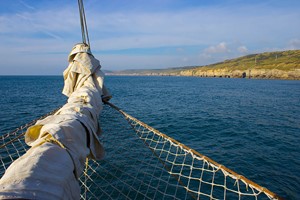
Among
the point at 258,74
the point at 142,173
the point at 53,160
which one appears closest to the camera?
the point at 53,160

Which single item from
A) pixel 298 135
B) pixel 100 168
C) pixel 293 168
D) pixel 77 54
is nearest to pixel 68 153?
pixel 77 54

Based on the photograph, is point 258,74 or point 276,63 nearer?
point 258,74

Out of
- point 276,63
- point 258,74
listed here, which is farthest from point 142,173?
point 276,63

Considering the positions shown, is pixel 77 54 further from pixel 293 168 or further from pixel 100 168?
pixel 293 168

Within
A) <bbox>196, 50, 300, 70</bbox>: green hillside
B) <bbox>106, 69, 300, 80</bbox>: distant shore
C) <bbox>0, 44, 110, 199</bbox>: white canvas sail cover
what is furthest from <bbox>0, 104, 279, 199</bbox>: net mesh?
<bbox>196, 50, 300, 70</bbox>: green hillside

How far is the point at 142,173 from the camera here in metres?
9.48

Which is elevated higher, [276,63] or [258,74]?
[276,63]

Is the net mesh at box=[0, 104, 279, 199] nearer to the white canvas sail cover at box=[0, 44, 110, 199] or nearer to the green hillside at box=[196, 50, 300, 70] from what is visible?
the white canvas sail cover at box=[0, 44, 110, 199]

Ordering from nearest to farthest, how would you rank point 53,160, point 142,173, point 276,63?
point 53,160, point 142,173, point 276,63

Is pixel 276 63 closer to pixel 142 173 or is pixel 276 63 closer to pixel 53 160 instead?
pixel 142 173

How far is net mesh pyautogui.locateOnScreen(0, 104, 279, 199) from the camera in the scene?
292 inches

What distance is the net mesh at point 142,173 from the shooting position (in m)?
7.41

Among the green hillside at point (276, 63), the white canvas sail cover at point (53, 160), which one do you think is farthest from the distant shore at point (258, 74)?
the white canvas sail cover at point (53, 160)

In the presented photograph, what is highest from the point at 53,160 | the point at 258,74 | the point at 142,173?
the point at 53,160
